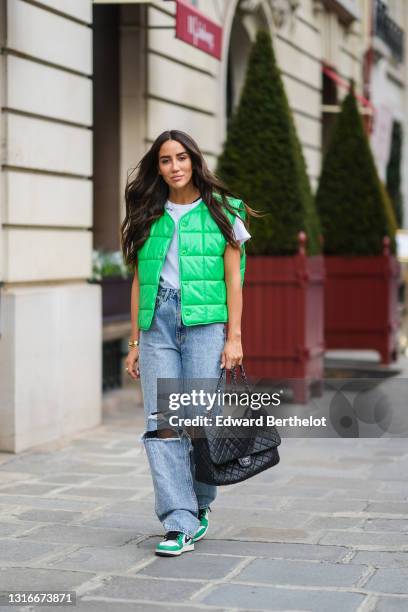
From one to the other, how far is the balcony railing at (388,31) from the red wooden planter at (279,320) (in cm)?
1295

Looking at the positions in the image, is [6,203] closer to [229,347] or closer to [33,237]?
[33,237]

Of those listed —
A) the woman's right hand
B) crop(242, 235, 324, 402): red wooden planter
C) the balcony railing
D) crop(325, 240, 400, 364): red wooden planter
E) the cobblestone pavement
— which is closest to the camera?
the cobblestone pavement

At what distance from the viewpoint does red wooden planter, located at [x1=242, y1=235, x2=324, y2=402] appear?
9750 mm

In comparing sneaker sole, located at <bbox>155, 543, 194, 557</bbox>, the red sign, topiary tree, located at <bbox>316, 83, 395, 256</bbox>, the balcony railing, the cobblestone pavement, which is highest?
the balcony railing

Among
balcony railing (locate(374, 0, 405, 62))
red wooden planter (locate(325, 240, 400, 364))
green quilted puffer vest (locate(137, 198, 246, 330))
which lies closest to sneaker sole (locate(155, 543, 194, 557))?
green quilted puffer vest (locate(137, 198, 246, 330))

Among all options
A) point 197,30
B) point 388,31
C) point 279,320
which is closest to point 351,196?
point 197,30

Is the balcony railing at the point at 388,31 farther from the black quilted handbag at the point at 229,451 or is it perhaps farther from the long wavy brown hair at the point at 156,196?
the black quilted handbag at the point at 229,451

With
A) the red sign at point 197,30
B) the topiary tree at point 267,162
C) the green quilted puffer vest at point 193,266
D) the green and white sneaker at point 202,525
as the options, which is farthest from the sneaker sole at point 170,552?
the red sign at point 197,30

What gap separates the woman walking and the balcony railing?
57.0ft

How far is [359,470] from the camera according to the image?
23.9ft

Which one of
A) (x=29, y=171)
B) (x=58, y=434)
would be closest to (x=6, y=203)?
(x=29, y=171)

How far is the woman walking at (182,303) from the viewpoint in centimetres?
508

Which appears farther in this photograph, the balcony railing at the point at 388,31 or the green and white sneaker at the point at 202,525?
the balcony railing at the point at 388,31

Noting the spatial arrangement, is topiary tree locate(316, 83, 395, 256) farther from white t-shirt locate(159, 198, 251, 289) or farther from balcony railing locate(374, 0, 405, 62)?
balcony railing locate(374, 0, 405, 62)
